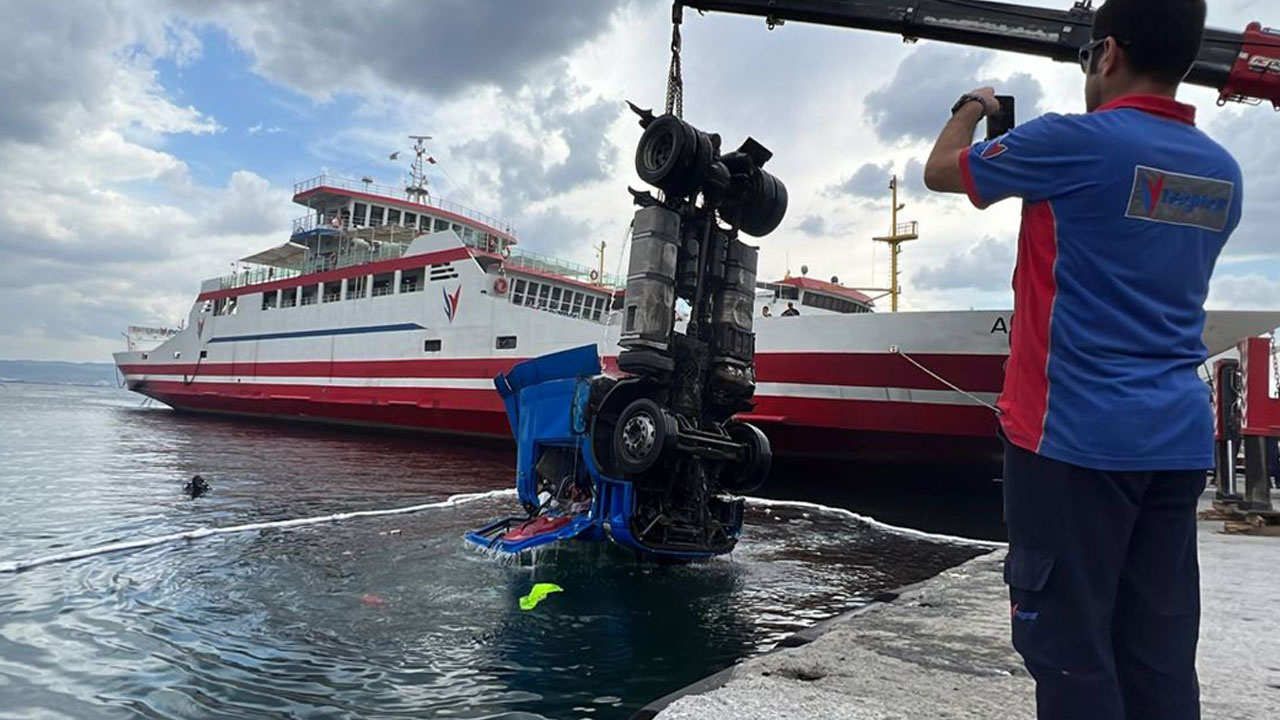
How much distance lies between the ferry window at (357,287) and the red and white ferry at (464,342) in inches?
3.1

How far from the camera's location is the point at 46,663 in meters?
4.23

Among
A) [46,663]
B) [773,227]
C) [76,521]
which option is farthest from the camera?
[76,521]

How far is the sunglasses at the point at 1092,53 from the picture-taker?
5.42 feet

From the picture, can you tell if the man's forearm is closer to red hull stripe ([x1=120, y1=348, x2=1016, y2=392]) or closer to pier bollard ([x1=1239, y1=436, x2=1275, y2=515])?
pier bollard ([x1=1239, y1=436, x2=1275, y2=515])

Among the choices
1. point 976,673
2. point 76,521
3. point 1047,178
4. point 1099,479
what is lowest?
point 76,521

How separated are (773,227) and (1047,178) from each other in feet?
21.2

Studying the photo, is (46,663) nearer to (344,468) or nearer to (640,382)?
(640,382)

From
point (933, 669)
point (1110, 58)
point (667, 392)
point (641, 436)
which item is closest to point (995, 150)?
point (1110, 58)

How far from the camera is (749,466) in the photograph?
24.0 feet

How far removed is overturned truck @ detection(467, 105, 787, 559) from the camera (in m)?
6.75

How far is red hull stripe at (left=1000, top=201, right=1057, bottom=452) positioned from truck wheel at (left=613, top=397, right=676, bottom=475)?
4.76 meters

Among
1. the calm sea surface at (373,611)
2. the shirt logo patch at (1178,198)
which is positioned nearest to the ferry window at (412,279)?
the calm sea surface at (373,611)

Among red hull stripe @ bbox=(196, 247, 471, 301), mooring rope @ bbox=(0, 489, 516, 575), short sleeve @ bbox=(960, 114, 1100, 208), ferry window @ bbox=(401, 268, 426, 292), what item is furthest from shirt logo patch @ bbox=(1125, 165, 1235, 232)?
ferry window @ bbox=(401, 268, 426, 292)

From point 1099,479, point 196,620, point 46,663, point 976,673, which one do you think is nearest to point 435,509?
point 196,620
